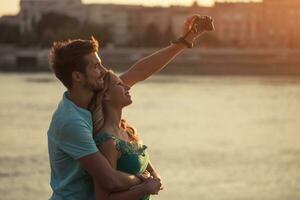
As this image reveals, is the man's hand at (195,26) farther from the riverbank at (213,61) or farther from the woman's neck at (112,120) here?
the riverbank at (213,61)

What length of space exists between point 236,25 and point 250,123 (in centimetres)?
5384

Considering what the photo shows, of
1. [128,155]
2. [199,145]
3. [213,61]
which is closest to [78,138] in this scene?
[128,155]

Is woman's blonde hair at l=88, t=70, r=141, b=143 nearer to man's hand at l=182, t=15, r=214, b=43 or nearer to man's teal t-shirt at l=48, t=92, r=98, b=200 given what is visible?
man's teal t-shirt at l=48, t=92, r=98, b=200

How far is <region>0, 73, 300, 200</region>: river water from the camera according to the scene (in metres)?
8.51

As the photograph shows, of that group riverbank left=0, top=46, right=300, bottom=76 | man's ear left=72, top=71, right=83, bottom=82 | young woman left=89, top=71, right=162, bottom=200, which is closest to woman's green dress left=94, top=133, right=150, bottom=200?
young woman left=89, top=71, right=162, bottom=200

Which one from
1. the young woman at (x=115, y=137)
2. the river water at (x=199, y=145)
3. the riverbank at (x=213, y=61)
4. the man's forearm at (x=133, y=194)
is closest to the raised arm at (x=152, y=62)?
the young woman at (x=115, y=137)

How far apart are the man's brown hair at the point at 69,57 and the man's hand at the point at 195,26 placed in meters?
0.34

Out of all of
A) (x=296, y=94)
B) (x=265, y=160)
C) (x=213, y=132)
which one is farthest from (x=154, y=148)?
(x=296, y=94)

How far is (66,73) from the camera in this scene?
1.95 meters

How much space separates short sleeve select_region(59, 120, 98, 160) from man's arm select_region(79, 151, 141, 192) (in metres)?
0.01

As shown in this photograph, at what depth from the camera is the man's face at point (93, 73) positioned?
1946 mm

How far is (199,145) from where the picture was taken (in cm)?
1361

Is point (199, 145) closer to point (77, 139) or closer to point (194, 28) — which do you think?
point (194, 28)

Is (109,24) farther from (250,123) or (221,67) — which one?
(250,123)
